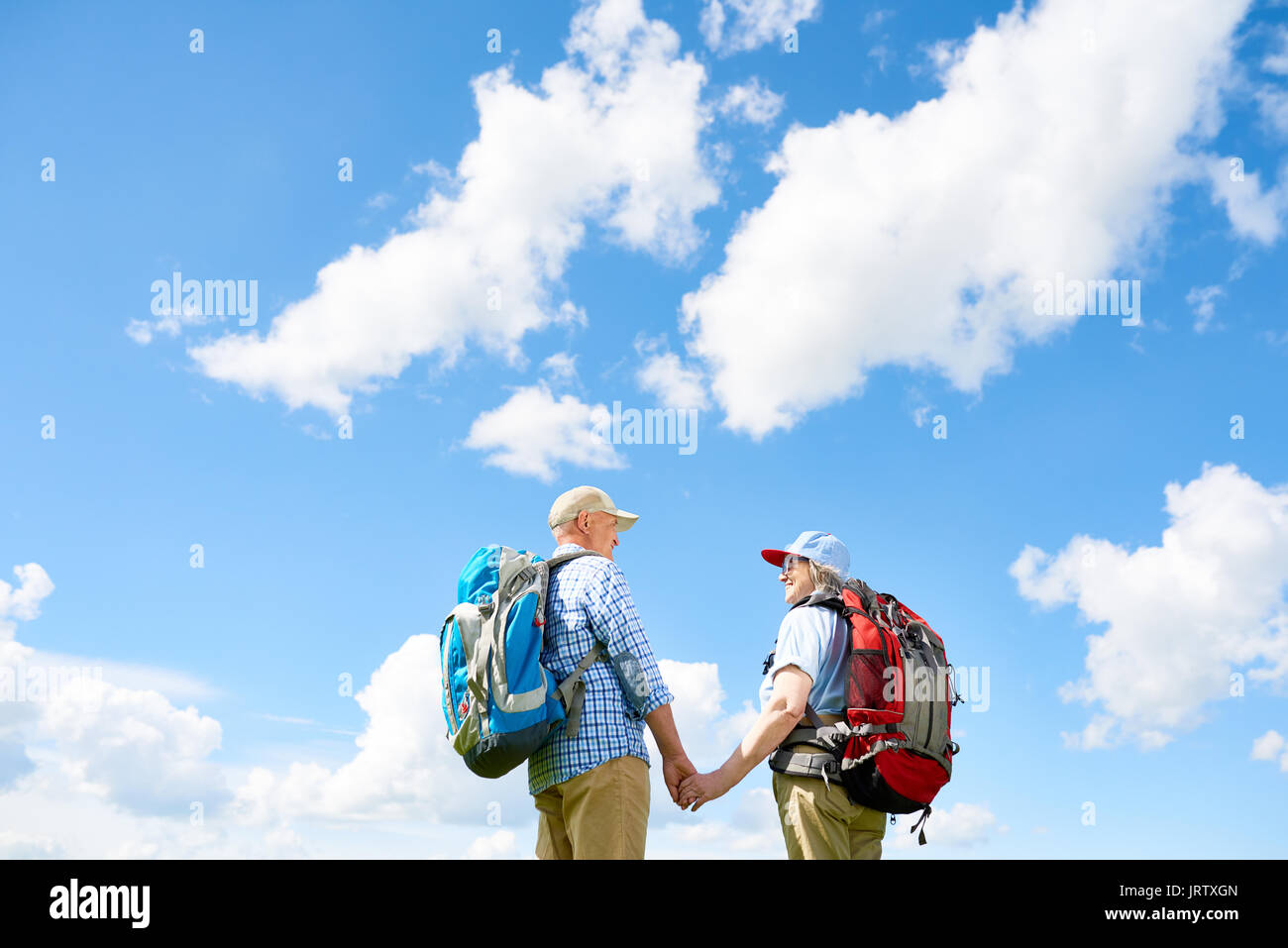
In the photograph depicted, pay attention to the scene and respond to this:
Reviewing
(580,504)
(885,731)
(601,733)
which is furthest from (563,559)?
(885,731)

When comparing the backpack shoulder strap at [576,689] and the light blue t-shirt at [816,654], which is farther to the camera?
the light blue t-shirt at [816,654]

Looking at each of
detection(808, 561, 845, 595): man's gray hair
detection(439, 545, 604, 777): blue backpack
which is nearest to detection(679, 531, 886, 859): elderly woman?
detection(808, 561, 845, 595): man's gray hair

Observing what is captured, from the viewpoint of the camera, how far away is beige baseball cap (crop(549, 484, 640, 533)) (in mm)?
6844

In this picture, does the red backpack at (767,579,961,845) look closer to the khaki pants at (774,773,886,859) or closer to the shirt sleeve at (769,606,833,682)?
the khaki pants at (774,773,886,859)

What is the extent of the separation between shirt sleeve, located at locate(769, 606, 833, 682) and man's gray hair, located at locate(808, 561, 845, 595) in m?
0.39

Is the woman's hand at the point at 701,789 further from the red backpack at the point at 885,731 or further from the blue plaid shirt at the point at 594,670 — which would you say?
the blue plaid shirt at the point at 594,670

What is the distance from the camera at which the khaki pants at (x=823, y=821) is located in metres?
6.29

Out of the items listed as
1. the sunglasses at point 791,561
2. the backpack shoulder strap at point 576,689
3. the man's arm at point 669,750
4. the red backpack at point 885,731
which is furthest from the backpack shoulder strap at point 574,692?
the sunglasses at point 791,561

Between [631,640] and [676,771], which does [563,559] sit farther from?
[676,771]

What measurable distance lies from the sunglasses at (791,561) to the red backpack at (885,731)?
1.97 feet

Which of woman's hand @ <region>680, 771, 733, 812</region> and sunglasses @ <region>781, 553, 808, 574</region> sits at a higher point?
sunglasses @ <region>781, 553, 808, 574</region>

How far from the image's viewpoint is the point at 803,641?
6562 millimetres
